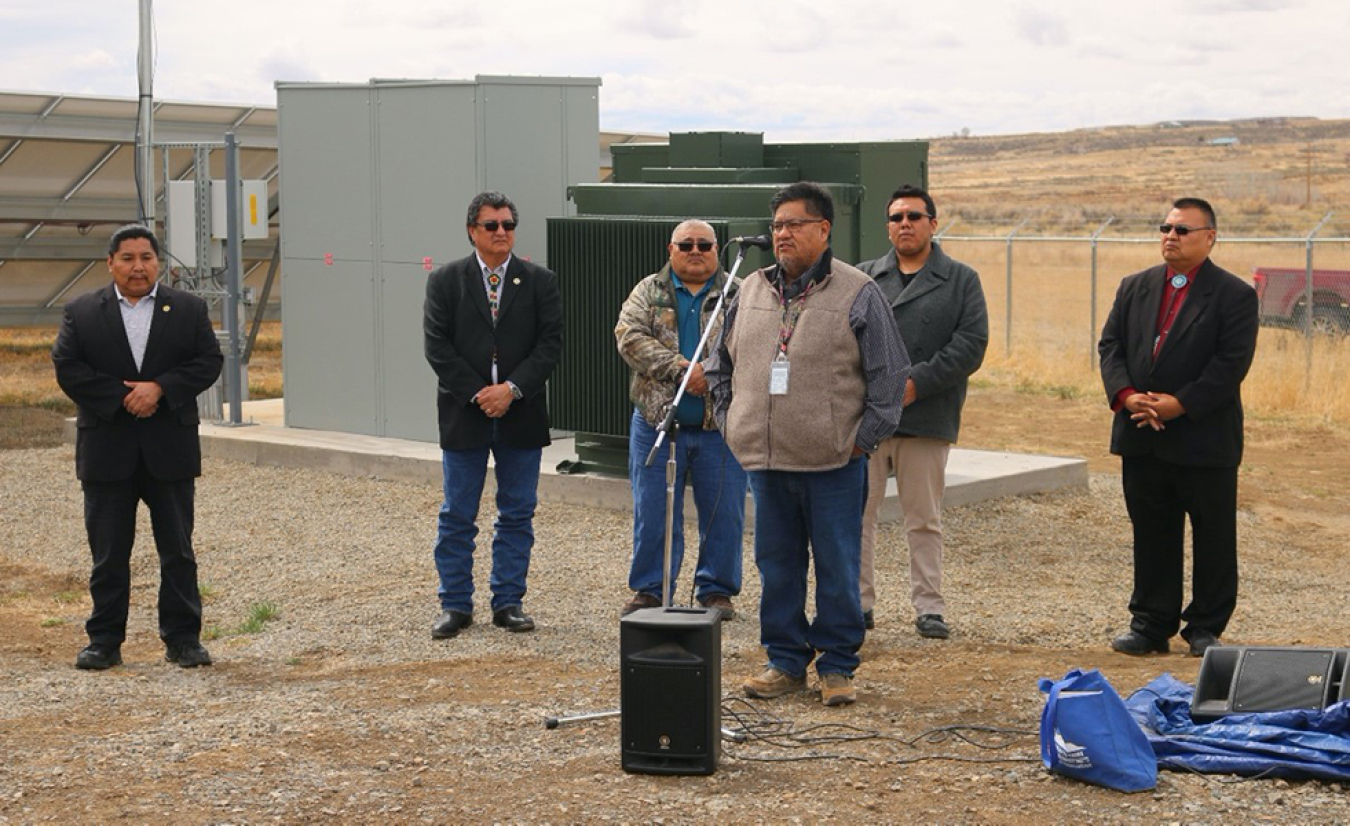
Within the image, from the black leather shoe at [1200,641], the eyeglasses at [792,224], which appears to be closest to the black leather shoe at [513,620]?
the eyeglasses at [792,224]

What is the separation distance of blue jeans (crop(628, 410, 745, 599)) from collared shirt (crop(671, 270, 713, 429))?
0.27ft

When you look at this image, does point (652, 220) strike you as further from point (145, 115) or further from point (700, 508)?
point (145, 115)

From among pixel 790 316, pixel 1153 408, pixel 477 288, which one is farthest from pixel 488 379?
pixel 1153 408

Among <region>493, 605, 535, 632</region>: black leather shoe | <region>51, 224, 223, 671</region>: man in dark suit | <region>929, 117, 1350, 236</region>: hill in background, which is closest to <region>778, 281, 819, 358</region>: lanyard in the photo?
<region>493, 605, 535, 632</region>: black leather shoe

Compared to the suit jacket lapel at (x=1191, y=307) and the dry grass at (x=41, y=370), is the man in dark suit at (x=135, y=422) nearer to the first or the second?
the suit jacket lapel at (x=1191, y=307)

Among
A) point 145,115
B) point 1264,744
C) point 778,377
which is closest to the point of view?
point 1264,744

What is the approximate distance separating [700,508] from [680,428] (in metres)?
0.44

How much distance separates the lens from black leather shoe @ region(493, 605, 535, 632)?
8.30 metres

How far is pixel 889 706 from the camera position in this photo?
6.68 m

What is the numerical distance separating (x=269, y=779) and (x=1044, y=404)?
14.1 metres

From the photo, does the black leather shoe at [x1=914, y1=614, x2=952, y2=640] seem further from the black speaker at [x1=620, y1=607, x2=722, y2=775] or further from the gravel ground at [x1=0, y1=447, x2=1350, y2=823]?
the black speaker at [x1=620, y1=607, x2=722, y2=775]

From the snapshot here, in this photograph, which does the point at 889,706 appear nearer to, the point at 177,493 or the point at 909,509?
the point at 909,509

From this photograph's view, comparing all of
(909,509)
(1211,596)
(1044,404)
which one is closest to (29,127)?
(1044,404)

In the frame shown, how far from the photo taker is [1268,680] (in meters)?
6.03
